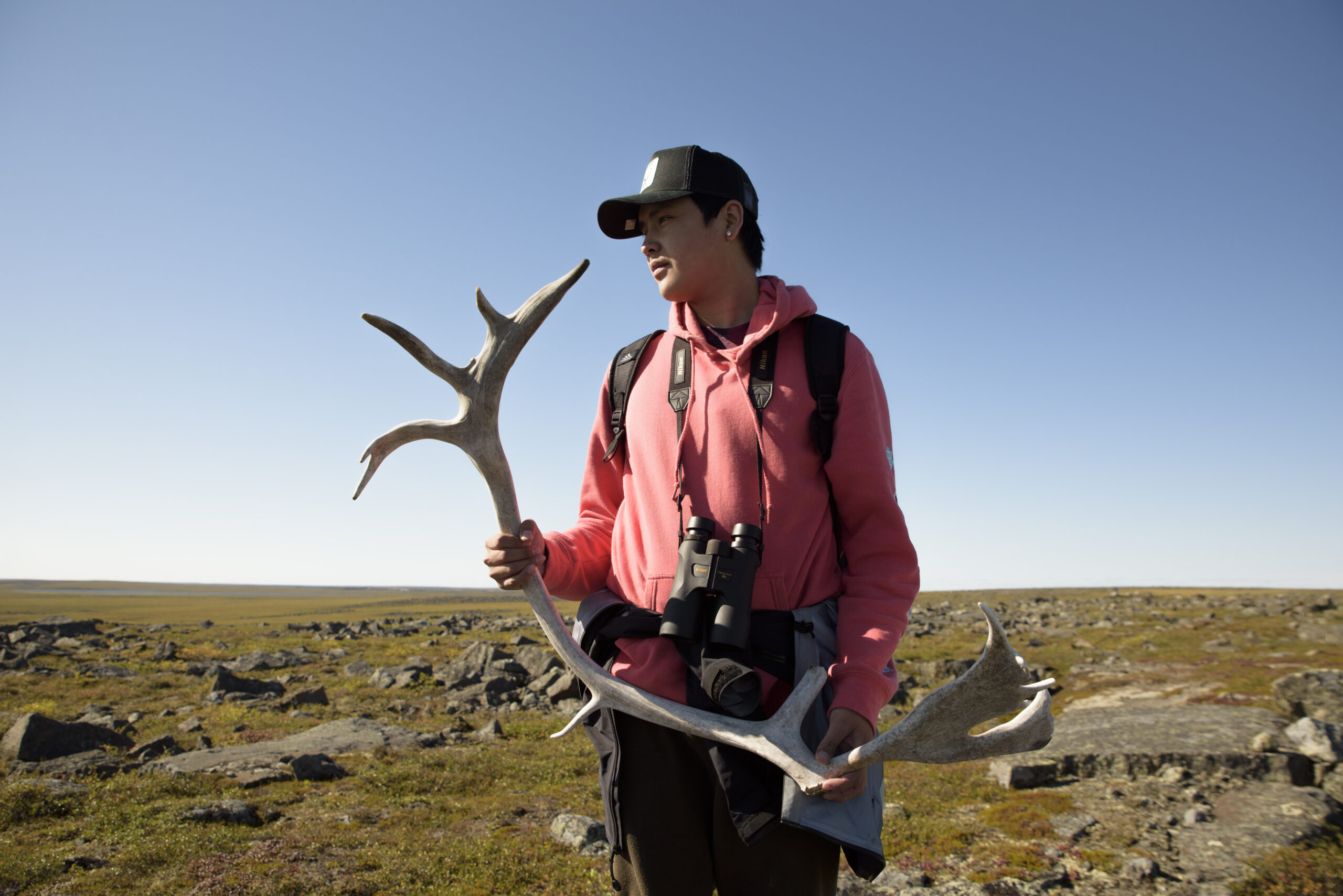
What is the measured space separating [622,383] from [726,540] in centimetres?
88

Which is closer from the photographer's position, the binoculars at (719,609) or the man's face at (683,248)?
the binoculars at (719,609)

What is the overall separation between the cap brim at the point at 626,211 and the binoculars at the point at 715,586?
3.89 feet

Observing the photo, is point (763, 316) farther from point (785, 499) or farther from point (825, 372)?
point (785, 499)

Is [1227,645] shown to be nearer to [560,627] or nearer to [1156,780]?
[1156,780]

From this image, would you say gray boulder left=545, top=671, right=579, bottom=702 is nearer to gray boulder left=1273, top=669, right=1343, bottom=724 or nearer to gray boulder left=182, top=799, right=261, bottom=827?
gray boulder left=182, top=799, right=261, bottom=827

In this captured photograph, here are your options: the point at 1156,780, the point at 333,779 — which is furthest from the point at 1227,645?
the point at 333,779

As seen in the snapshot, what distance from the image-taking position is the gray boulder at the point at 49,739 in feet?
35.0

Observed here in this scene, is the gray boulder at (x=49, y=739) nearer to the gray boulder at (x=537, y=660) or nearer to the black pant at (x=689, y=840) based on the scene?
the gray boulder at (x=537, y=660)

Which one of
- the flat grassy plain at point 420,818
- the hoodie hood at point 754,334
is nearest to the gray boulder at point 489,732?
the flat grassy plain at point 420,818

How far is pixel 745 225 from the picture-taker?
279cm

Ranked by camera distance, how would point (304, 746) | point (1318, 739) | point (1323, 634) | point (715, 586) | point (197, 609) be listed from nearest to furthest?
1. point (715, 586)
2. point (1318, 739)
3. point (304, 746)
4. point (1323, 634)
5. point (197, 609)

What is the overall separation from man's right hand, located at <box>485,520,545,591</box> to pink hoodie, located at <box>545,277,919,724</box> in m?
0.35

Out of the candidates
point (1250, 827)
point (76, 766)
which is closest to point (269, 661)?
point (76, 766)

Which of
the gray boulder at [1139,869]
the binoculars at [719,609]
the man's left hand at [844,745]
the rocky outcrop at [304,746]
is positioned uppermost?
the binoculars at [719,609]
